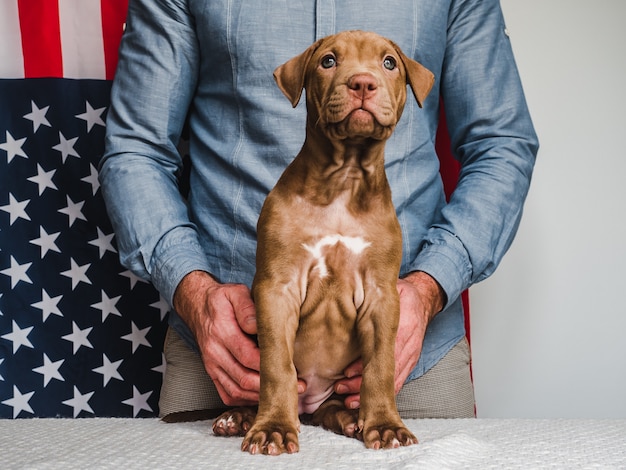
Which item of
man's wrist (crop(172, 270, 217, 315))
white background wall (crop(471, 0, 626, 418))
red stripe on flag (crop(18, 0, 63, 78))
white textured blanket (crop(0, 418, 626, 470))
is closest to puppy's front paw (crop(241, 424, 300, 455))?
white textured blanket (crop(0, 418, 626, 470))

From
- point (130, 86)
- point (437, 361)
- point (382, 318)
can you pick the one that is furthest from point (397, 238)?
point (130, 86)

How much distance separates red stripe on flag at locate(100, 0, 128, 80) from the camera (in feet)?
6.99

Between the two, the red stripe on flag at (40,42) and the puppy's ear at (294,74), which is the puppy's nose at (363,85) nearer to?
the puppy's ear at (294,74)

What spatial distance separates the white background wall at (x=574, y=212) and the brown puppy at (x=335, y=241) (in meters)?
1.09

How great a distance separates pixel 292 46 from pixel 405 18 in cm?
27

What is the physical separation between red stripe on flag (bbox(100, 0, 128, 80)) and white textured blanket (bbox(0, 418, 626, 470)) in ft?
3.78

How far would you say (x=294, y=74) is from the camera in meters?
1.21

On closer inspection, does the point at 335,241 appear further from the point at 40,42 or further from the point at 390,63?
the point at 40,42

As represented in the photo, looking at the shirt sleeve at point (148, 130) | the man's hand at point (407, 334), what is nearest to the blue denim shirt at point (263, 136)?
the shirt sleeve at point (148, 130)

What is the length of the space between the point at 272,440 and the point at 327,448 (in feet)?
0.29


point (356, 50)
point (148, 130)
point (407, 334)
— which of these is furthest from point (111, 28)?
point (407, 334)

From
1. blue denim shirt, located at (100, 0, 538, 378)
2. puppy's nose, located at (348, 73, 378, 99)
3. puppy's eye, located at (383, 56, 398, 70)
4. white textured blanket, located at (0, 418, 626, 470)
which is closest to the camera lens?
white textured blanket, located at (0, 418, 626, 470)

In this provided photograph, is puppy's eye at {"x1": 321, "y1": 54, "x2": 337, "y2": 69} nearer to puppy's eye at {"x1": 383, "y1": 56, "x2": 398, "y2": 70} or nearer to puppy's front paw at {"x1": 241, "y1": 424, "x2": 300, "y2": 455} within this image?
puppy's eye at {"x1": 383, "y1": 56, "x2": 398, "y2": 70}

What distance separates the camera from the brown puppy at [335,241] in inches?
45.0
